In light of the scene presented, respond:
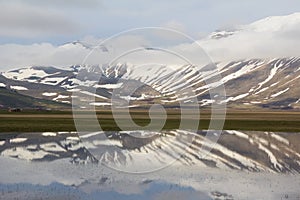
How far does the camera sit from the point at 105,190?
24000mm

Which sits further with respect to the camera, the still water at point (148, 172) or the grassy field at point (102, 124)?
the grassy field at point (102, 124)

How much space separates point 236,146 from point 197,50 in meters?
22.1

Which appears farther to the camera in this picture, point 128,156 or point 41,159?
point 128,156

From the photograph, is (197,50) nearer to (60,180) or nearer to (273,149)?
(60,180)

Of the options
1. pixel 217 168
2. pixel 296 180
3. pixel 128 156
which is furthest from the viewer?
pixel 128 156

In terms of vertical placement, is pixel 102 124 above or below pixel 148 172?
below

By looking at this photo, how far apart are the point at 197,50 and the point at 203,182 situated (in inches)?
335

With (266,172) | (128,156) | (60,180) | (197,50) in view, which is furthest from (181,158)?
(60,180)

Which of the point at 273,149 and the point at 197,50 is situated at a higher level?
the point at 197,50

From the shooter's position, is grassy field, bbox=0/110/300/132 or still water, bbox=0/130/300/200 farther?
grassy field, bbox=0/110/300/132

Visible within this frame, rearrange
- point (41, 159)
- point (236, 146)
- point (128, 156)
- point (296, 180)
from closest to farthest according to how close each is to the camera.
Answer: point (296, 180)
point (41, 159)
point (128, 156)
point (236, 146)

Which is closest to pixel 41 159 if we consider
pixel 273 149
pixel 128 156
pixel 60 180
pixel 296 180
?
pixel 128 156

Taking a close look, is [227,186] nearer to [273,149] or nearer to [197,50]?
[197,50]

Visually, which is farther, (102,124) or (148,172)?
(102,124)
